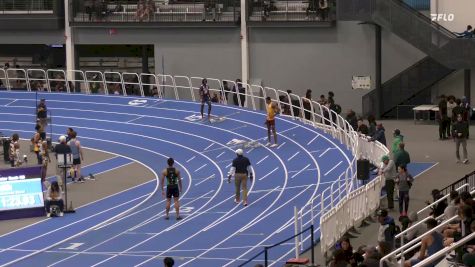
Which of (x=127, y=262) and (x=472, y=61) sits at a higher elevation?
(x=472, y=61)

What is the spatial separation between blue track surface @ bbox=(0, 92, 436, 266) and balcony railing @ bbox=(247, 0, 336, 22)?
4924mm

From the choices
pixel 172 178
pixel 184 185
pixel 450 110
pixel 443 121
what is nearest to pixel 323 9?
pixel 450 110

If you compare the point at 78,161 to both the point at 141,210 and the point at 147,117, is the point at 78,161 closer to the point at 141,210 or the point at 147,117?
the point at 141,210

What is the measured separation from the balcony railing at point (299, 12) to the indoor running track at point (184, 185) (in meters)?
4.94

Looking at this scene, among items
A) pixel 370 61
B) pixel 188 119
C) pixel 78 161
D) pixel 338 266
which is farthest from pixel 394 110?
pixel 338 266

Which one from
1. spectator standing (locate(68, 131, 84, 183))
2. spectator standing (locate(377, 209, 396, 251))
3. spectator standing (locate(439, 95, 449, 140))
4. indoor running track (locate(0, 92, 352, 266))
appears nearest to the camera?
spectator standing (locate(377, 209, 396, 251))

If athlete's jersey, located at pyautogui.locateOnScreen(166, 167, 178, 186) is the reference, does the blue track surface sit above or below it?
below

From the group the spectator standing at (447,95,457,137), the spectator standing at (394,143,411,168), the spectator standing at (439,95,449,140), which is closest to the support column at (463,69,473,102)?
the spectator standing at (447,95,457,137)

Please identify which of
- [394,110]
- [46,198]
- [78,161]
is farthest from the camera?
[394,110]

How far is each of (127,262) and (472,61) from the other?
21.5m

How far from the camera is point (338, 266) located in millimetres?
19469

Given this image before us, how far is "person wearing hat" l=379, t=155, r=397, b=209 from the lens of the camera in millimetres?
30312

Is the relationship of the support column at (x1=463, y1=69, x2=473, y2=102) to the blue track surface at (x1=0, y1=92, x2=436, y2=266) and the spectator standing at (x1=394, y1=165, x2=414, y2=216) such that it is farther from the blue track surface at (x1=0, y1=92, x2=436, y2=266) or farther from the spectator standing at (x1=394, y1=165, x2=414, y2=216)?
the spectator standing at (x1=394, y1=165, x2=414, y2=216)

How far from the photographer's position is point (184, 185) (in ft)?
113
